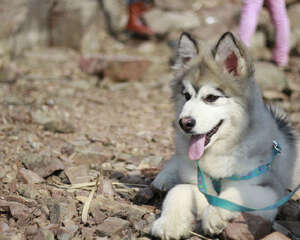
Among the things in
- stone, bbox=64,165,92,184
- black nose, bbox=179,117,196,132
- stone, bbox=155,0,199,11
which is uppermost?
stone, bbox=155,0,199,11

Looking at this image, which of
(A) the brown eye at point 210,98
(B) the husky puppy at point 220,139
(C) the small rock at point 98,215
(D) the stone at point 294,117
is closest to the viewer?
(B) the husky puppy at point 220,139

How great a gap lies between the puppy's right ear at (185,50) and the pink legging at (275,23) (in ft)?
5.68

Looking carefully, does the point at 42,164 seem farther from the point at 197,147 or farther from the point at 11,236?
the point at 197,147

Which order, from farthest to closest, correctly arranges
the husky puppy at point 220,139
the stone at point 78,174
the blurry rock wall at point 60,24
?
the blurry rock wall at point 60,24
the stone at point 78,174
the husky puppy at point 220,139

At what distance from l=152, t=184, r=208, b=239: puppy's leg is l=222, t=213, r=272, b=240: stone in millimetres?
250

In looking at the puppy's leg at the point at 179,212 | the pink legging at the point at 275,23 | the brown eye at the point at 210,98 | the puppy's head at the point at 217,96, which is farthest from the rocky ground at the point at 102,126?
the brown eye at the point at 210,98

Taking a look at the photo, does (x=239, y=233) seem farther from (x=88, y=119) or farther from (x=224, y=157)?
(x=88, y=119)

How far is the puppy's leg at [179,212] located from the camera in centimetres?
235

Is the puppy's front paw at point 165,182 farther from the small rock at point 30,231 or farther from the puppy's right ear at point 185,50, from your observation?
the small rock at point 30,231

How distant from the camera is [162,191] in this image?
2994 mm

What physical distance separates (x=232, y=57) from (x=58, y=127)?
237 centimetres

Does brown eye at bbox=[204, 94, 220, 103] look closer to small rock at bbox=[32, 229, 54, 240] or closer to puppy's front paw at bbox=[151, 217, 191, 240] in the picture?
puppy's front paw at bbox=[151, 217, 191, 240]

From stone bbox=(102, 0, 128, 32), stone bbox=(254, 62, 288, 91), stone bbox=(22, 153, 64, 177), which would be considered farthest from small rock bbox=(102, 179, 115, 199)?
stone bbox=(102, 0, 128, 32)

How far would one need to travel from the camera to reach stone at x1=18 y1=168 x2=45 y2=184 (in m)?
3.08
